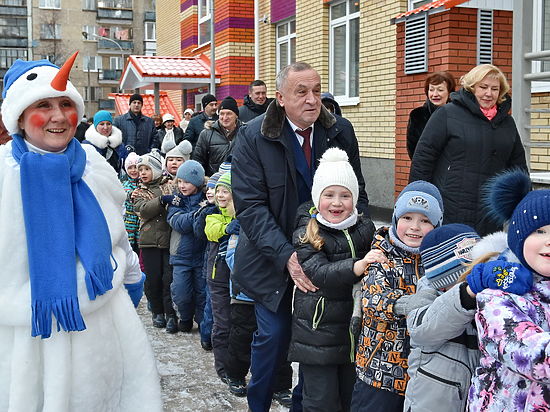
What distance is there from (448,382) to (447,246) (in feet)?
1.81

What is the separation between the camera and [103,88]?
236ft

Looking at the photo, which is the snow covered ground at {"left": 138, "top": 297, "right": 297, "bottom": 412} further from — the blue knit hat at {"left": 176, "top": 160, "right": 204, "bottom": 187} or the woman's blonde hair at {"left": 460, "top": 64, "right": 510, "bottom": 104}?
the woman's blonde hair at {"left": 460, "top": 64, "right": 510, "bottom": 104}

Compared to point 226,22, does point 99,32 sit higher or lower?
higher

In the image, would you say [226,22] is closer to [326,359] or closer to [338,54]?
[338,54]

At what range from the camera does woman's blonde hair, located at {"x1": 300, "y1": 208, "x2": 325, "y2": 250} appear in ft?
12.5

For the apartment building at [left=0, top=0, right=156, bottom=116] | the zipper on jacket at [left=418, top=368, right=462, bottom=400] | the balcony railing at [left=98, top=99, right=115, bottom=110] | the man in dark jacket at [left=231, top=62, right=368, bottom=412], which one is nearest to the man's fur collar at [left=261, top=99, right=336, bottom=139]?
the man in dark jacket at [left=231, top=62, right=368, bottom=412]

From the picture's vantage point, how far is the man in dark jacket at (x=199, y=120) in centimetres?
1042

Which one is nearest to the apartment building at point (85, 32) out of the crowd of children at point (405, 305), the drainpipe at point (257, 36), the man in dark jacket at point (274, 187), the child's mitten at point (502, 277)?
the drainpipe at point (257, 36)

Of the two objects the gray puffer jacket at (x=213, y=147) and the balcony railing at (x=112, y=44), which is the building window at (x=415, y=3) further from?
the balcony railing at (x=112, y=44)

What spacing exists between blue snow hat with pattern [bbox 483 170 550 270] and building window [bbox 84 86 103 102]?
2784 inches

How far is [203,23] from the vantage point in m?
22.3

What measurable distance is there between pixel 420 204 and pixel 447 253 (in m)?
0.50

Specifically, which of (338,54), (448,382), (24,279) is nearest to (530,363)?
(448,382)

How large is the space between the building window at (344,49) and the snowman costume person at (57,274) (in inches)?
420
